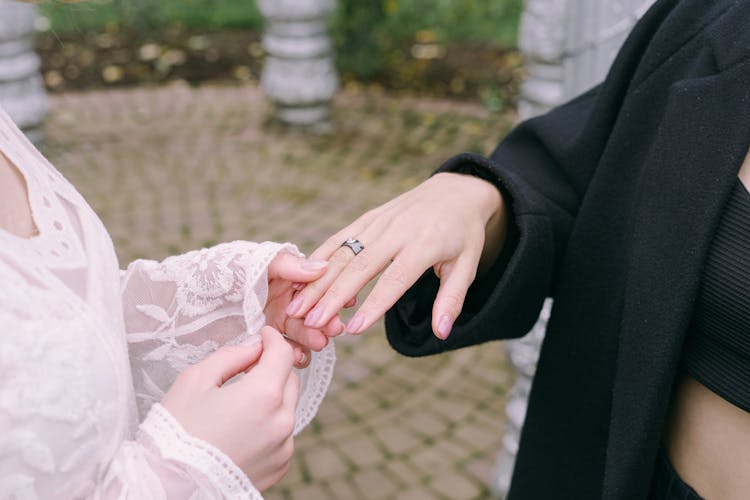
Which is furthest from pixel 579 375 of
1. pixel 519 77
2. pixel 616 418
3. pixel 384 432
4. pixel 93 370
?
pixel 519 77

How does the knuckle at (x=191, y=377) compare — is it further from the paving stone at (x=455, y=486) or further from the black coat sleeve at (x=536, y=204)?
the paving stone at (x=455, y=486)

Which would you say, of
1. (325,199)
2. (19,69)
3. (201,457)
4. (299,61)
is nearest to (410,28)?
(299,61)

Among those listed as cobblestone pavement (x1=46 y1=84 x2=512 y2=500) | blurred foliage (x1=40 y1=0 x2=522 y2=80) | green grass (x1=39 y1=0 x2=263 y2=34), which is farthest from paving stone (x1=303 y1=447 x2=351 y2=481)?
green grass (x1=39 y1=0 x2=263 y2=34)

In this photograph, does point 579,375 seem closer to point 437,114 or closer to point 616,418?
point 616,418

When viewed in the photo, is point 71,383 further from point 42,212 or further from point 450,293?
point 450,293

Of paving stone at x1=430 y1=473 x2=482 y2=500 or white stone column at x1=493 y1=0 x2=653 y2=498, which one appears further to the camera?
paving stone at x1=430 y1=473 x2=482 y2=500

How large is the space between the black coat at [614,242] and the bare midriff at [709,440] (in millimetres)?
66

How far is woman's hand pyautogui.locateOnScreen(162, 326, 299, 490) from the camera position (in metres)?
1.06

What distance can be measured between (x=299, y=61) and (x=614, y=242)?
5150 mm

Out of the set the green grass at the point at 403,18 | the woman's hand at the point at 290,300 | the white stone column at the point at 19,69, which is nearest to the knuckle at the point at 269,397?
the woman's hand at the point at 290,300

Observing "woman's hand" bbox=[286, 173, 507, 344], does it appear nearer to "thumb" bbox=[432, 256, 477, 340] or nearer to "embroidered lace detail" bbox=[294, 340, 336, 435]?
"thumb" bbox=[432, 256, 477, 340]

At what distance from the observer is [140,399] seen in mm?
1415

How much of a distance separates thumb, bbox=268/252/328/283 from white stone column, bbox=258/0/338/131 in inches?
200

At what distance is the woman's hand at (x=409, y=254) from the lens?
1.32 metres
